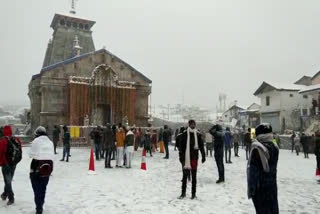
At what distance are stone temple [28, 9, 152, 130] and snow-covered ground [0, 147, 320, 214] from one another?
55.8 ft

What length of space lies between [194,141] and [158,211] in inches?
88.0

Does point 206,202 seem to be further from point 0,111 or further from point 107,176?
point 0,111

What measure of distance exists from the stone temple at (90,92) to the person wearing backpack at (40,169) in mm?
23415

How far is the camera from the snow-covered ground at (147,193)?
7.40 metres

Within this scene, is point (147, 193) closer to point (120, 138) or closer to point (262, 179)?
point (262, 179)

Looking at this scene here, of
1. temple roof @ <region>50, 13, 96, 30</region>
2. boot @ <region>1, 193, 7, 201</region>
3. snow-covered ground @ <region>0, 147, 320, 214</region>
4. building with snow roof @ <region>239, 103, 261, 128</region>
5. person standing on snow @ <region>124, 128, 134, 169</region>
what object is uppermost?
temple roof @ <region>50, 13, 96, 30</region>

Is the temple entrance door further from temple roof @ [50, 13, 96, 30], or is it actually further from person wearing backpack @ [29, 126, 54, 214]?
person wearing backpack @ [29, 126, 54, 214]

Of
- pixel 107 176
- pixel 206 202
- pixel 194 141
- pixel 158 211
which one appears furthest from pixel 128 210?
pixel 107 176

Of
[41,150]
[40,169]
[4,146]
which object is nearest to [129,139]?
[4,146]

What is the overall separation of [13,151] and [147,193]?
11.7 feet

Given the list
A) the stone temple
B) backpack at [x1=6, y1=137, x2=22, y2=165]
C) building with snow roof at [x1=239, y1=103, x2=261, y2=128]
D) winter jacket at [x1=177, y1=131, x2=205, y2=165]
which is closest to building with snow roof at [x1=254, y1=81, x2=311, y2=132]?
building with snow roof at [x1=239, y1=103, x2=261, y2=128]

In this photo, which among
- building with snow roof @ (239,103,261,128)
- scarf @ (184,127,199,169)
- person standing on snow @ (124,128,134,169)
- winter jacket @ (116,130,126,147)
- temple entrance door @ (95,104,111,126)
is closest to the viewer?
scarf @ (184,127,199,169)

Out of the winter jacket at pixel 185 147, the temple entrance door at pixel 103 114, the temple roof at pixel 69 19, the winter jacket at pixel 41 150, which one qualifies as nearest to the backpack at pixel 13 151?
the winter jacket at pixel 41 150

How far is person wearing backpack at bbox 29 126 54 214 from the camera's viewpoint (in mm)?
6625
